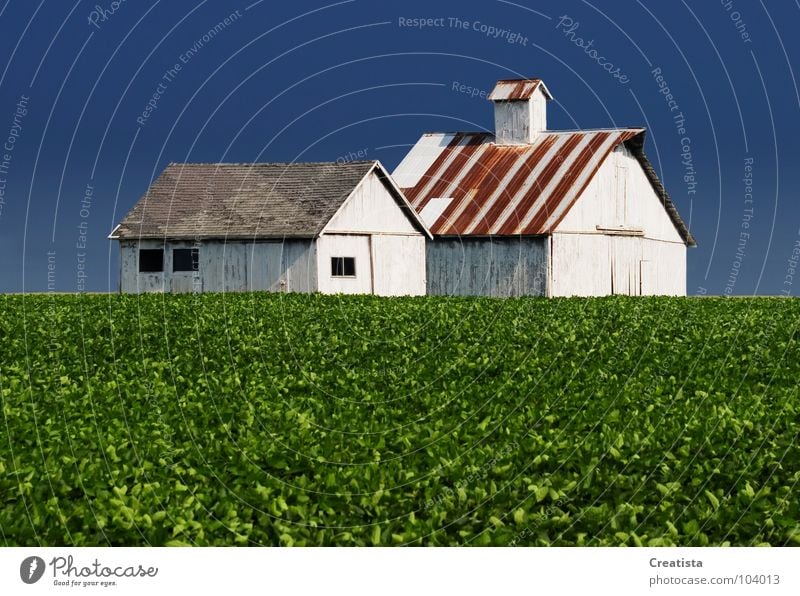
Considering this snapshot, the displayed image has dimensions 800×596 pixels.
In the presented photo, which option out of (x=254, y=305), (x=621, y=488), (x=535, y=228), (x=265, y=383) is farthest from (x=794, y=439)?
(x=535, y=228)

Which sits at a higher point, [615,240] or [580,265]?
[615,240]

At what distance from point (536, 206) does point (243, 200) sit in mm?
11266

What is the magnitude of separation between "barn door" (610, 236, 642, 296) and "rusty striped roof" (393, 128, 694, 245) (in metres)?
3.47

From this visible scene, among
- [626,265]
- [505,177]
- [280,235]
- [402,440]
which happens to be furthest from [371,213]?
[402,440]

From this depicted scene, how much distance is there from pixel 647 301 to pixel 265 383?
2079 centimetres

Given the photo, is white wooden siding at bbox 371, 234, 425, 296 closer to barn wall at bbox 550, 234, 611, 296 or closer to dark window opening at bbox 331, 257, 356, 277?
dark window opening at bbox 331, 257, 356, 277

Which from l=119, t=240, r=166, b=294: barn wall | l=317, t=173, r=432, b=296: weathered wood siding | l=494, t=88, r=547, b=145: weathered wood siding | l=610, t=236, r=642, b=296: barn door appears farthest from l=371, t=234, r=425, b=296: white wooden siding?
l=119, t=240, r=166, b=294: barn wall

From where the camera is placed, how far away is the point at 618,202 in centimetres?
4247

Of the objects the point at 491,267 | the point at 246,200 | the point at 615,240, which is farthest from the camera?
the point at 615,240

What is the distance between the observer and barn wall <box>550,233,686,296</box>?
130 feet

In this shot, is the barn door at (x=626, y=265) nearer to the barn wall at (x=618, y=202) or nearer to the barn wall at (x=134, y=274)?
the barn wall at (x=618, y=202)

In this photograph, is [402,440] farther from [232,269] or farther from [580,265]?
[580,265]

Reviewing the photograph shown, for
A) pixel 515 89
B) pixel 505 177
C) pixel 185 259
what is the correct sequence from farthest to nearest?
pixel 515 89
pixel 505 177
pixel 185 259
